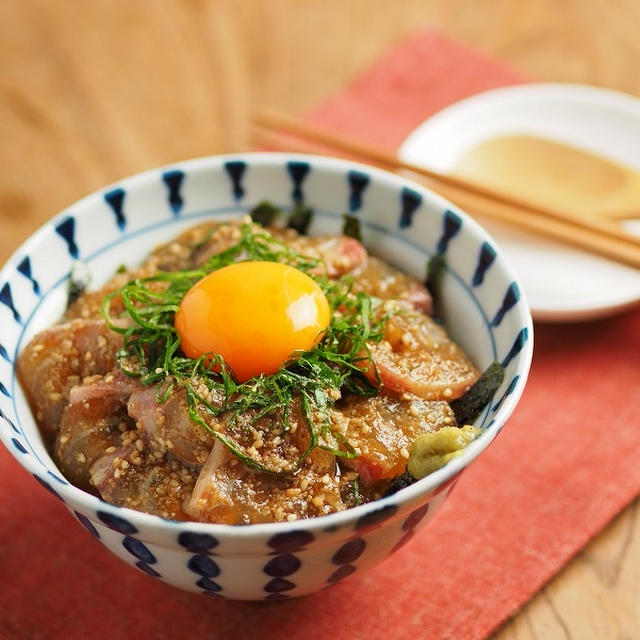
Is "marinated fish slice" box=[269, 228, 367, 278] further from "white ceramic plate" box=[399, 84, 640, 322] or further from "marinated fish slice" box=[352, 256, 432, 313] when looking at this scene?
"white ceramic plate" box=[399, 84, 640, 322]

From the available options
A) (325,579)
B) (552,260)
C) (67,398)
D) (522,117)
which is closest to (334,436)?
(325,579)

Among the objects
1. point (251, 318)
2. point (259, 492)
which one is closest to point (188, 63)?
point (251, 318)

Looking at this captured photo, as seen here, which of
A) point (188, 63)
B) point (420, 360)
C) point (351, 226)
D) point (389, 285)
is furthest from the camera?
point (188, 63)

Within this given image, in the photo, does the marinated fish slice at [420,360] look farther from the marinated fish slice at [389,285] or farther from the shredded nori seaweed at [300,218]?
the shredded nori seaweed at [300,218]

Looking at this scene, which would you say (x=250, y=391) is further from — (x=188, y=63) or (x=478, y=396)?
(x=188, y=63)

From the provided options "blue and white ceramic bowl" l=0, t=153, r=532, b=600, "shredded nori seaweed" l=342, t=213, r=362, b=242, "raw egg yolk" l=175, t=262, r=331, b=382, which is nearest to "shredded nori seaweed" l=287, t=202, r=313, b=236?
"blue and white ceramic bowl" l=0, t=153, r=532, b=600

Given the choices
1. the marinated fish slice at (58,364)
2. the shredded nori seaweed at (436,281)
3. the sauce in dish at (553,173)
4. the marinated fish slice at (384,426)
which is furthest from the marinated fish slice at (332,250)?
the sauce in dish at (553,173)

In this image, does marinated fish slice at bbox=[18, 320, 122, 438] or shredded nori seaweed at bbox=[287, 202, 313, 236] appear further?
shredded nori seaweed at bbox=[287, 202, 313, 236]
